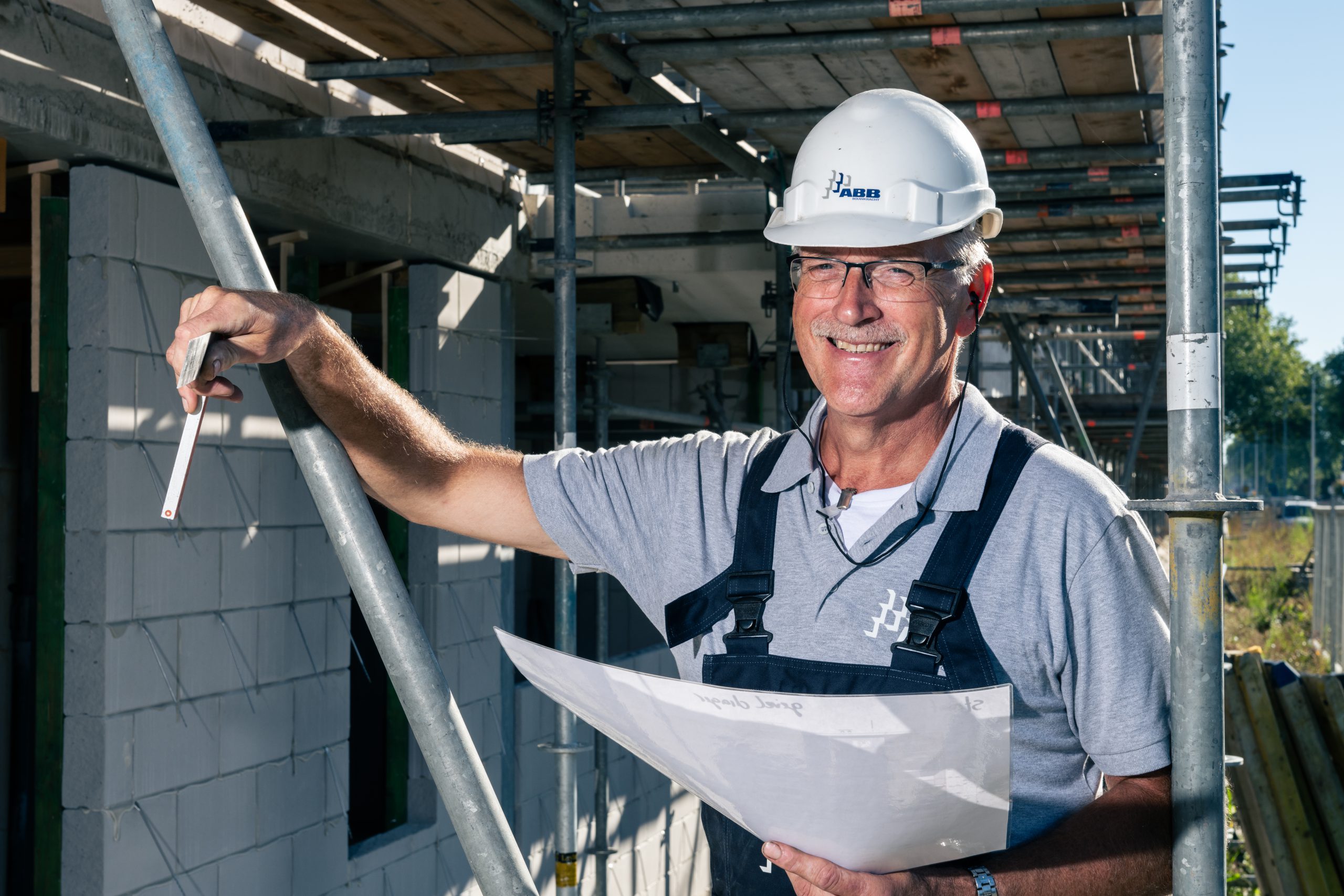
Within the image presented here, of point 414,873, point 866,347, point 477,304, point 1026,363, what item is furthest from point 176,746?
point 1026,363

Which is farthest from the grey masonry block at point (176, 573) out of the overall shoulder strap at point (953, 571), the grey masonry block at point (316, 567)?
the overall shoulder strap at point (953, 571)

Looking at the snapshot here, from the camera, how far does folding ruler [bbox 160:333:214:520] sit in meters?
1.51

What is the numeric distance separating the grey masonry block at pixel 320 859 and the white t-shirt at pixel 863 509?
354 cm

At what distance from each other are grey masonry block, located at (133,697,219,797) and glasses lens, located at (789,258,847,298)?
2926 mm

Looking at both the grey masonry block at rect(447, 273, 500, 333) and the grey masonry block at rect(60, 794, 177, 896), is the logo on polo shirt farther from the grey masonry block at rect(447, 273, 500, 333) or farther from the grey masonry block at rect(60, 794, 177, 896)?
the grey masonry block at rect(447, 273, 500, 333)

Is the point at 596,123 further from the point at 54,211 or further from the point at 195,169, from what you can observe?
the point at 195,169

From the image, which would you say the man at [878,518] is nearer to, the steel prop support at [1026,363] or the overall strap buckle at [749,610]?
the overall strap buckle at [749,610]

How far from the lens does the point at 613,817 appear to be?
763 cm

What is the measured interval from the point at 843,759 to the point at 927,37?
3.00 metres

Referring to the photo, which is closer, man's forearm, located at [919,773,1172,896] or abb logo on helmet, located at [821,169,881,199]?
man's forearm, located at [919,773,1172,896]

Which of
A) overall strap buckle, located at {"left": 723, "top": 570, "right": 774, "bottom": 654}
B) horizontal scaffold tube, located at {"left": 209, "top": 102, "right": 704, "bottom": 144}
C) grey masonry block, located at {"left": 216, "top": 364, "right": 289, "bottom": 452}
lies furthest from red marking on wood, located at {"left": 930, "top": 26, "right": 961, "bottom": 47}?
grey masonry block, located at {"left": 216, "top": 364, "right": 289, "bottom": 452}

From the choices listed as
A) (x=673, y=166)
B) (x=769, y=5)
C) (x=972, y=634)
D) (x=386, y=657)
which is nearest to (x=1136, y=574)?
(x=972, y=634)

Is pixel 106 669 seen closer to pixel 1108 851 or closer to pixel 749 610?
pixel 749 610

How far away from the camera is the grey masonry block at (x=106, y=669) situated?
3975mm
